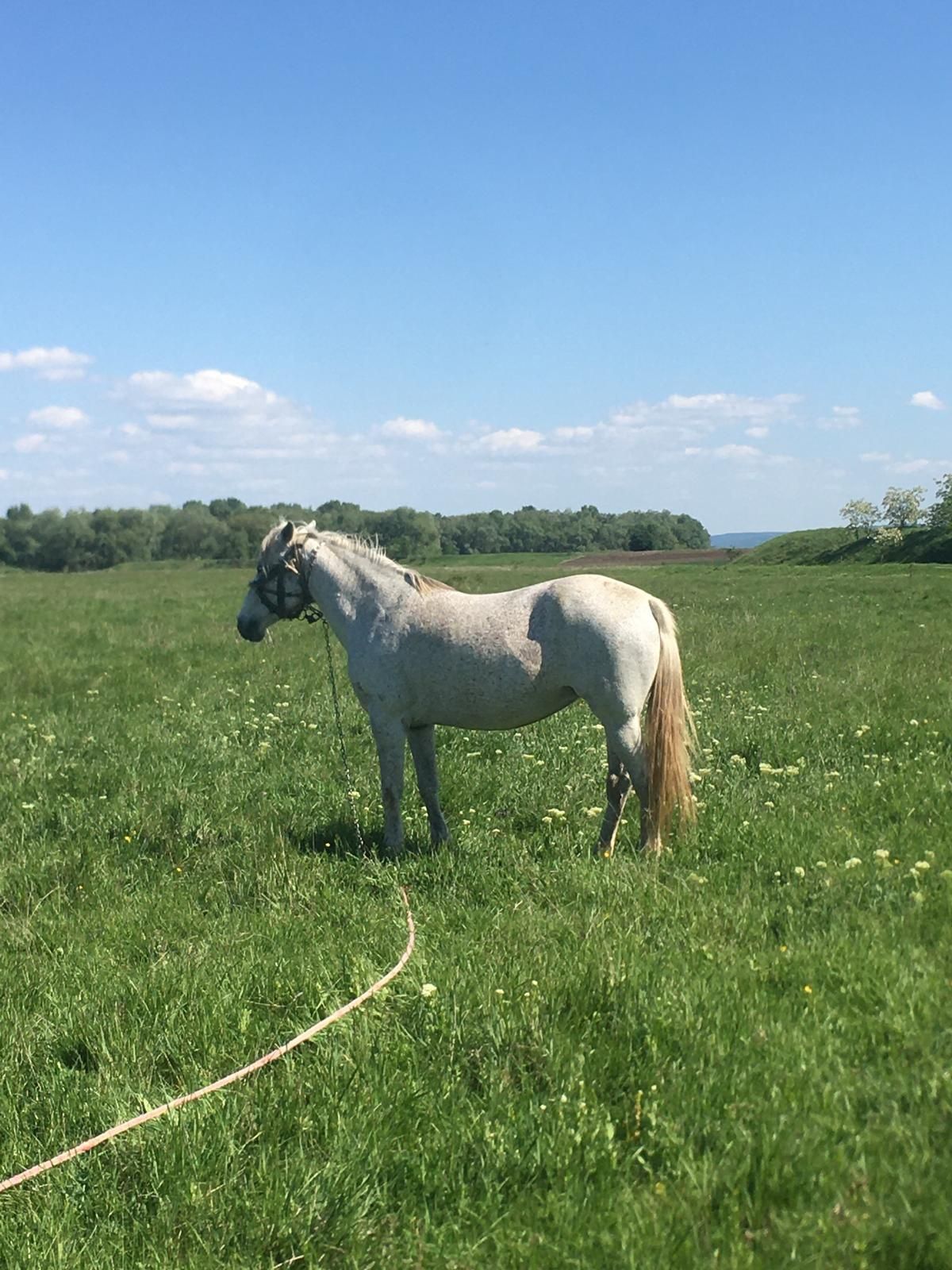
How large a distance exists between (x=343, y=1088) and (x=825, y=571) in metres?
46.1

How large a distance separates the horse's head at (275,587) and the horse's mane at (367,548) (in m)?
0.12

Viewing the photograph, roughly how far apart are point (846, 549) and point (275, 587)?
238 feet

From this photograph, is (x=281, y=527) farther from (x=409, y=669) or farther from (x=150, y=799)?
(x=150, y=799)

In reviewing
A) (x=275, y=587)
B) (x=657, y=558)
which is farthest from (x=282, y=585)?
(x=657, y=558)

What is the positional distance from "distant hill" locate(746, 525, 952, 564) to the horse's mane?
210 ft

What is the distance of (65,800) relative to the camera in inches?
332

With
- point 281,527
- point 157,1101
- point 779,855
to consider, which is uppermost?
point 281,527

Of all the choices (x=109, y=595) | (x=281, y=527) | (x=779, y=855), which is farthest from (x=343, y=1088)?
(x=109, y=595)

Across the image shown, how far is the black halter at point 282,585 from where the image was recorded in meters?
7.59

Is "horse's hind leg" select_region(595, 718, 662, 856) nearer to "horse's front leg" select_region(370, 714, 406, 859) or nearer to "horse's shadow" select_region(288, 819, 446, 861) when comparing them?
"horse's shadow" select_region(288, 819, 446, 861)

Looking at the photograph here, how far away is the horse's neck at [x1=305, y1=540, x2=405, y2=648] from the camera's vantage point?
288 inches

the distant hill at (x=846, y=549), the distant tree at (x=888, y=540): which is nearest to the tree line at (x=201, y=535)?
the distant hill at (x=846, y=549)

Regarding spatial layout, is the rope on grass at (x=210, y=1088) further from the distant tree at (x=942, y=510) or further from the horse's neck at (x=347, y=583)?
the distant tree at (x=942, y=510)

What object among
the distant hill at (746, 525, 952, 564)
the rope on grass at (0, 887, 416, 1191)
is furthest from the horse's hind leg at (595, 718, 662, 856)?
the distant hill at (746, 525, 952, 564)
